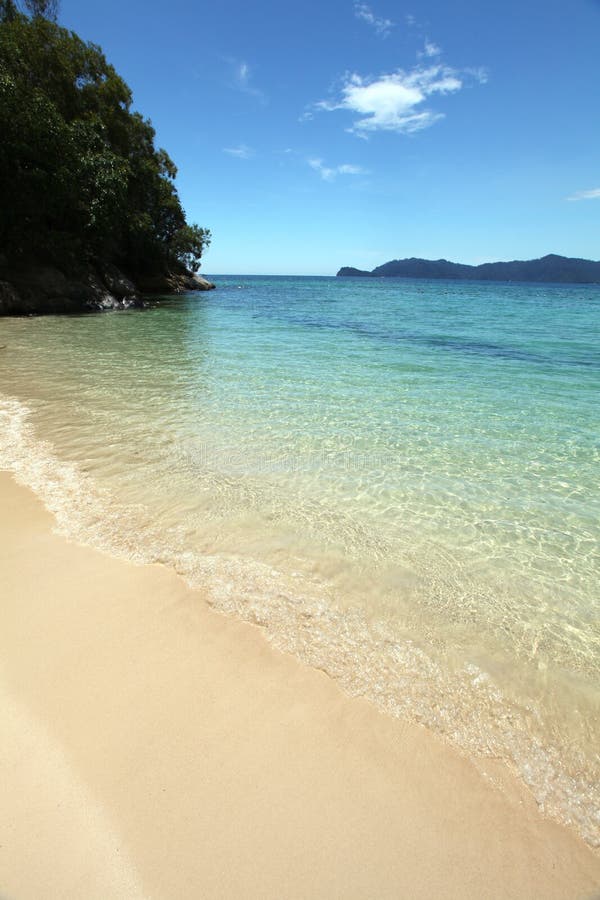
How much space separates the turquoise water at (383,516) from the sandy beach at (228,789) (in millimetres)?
256

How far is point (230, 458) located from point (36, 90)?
26741mm

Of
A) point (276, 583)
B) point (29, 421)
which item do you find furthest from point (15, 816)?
point (29, 421)

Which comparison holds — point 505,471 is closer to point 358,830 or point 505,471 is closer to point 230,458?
point 230,458

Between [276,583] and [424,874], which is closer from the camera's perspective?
[424,874]

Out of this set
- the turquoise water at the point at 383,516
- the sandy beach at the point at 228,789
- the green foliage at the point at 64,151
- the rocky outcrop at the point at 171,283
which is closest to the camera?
the sandy beach at the point at 228,789

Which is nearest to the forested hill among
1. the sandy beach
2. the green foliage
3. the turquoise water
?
the green foliage

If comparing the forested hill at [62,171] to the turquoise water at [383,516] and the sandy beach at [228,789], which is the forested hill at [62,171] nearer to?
the turquoise water at [383,516]

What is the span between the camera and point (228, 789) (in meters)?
2.04

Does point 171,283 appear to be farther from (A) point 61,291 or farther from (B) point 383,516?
(B) point 383,516

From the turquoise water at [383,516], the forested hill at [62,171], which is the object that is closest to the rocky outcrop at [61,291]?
the forested hill at [62,171]

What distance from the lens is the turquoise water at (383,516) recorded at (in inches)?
106

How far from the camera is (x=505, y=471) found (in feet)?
18.6

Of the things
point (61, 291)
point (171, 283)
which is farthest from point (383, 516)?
point (171, 283)

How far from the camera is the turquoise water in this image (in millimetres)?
2689
